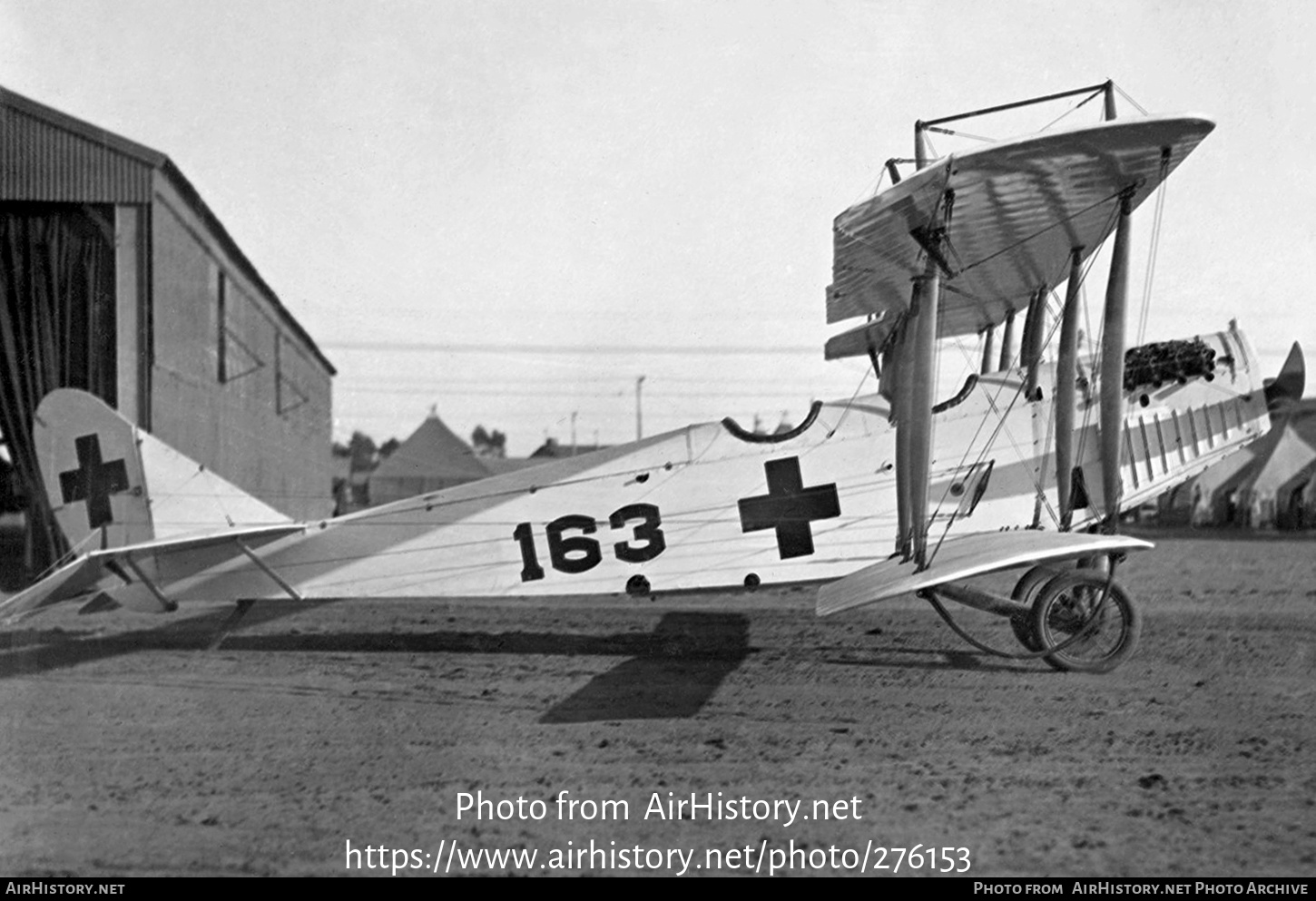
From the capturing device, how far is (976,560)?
5586 millimetres

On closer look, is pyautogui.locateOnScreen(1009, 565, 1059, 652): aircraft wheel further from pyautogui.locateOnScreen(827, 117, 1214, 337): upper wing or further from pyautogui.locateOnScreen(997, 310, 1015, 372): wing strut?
pyautogui.locateOnScreen(997, 310, 1015, 372): wing strut

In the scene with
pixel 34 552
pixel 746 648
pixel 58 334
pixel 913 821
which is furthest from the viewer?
pixel 34 552

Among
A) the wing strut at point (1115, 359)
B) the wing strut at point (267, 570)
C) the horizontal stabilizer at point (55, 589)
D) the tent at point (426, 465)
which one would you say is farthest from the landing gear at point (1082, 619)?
the tent at point (426, 465)

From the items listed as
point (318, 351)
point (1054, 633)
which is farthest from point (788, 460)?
point (318, 351)

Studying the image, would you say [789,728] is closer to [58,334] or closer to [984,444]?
[984,444]

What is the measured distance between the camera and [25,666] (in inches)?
293

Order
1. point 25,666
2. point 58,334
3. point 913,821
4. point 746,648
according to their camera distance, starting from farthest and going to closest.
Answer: point 58,334 < point 746,648 < point 25,666 < point 913,821

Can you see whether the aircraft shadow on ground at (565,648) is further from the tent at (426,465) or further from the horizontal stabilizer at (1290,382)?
the tent at (426,465)

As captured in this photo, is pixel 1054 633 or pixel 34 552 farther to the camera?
pixel 34 552

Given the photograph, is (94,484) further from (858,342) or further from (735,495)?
(858,342)

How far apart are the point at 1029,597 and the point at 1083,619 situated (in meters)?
0.42

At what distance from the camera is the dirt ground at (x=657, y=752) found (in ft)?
12.4

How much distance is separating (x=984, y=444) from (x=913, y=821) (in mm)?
4174

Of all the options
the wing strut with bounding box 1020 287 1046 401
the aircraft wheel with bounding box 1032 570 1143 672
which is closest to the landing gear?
the aircraft wheel with bounding box 1032 570 1143 672
